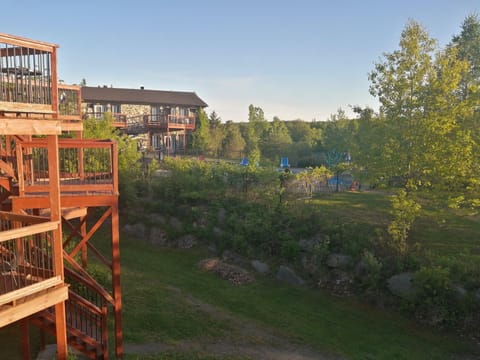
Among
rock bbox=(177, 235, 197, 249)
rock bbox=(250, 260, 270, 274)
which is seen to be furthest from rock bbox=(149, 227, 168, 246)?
rock bbox=(250, 260, 270, 274)

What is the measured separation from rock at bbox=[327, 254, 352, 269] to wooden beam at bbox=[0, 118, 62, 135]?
38.3ft

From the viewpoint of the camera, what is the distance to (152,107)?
46.3 meters

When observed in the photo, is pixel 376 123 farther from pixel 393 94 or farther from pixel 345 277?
pixel 345 277

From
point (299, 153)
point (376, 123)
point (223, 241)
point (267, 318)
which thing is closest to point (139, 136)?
point (299, 153)

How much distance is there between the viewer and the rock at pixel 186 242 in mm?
19225

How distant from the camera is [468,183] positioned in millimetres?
14398

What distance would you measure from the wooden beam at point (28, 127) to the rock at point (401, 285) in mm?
11931

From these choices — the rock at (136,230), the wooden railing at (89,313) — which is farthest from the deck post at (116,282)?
the rock at (136,230)

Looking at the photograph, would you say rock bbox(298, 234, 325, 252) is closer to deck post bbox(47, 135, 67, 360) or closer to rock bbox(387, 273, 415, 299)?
rock bbox(387, 273, 415, 299)

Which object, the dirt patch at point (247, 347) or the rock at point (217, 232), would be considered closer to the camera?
the dirt patch at point (247, 347)

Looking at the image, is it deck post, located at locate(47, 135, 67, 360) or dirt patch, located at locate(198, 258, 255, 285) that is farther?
dirt patch, located at locate(198, 258, 255, 285)

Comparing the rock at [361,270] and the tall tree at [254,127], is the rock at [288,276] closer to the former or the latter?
the rock at [361,270]

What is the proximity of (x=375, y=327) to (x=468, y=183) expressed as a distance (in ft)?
21.3

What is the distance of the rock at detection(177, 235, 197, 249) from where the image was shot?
1923 cm
